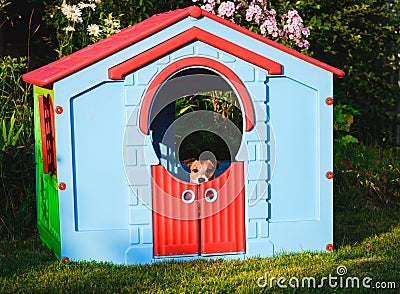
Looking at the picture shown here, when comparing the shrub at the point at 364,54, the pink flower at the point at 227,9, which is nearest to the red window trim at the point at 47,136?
the pink flower at the point at 227,9

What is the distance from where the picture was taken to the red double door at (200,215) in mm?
5039

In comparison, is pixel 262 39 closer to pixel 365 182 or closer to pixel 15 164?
pixel 15 164

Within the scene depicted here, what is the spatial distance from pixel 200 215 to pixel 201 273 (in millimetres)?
475

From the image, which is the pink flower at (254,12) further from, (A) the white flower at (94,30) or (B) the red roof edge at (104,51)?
(B) the red roof edge at (104,51)

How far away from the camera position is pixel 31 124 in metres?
7.02

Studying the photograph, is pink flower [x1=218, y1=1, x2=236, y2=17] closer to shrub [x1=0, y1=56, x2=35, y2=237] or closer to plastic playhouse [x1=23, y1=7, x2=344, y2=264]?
shrub [x1=0, y1=56, x2=35, y2=237]

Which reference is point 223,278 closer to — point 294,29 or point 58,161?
point 58,161

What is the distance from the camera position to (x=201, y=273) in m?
4.78

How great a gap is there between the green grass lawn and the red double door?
13 cm

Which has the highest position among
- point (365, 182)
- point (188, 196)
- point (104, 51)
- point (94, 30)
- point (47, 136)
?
point (94, 30)

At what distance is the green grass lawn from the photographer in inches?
176

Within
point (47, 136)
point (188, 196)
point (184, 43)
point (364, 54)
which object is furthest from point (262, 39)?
point (364, 54)

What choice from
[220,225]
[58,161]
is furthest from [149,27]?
[220,225]

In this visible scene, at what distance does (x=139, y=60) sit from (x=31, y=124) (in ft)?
8.08
